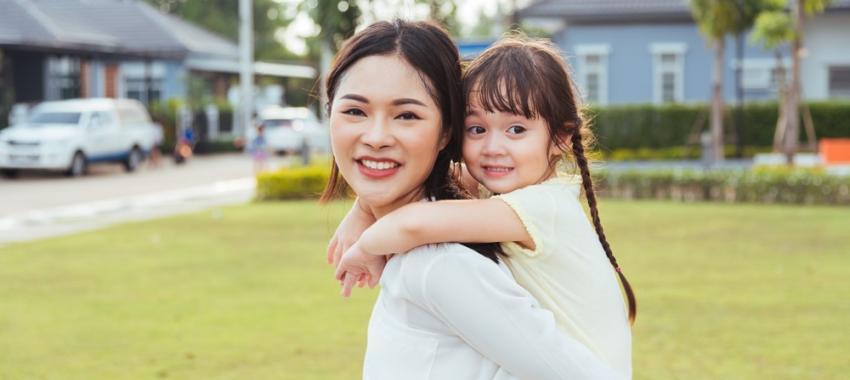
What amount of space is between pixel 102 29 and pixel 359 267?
4066 cm

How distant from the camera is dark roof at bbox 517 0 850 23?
34500 mm

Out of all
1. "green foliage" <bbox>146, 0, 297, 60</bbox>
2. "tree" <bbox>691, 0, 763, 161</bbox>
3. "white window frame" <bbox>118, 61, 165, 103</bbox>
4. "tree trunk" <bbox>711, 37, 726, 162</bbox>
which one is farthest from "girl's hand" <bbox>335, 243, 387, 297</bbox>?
"green foliage" <bbox>146, 0, 297, 60</bbox>

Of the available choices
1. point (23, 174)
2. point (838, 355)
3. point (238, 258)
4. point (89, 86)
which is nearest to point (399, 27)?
point (838, 355)

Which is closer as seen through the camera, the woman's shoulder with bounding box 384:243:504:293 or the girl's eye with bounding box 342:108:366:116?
the woman's shoulder with bounding box 384:243:504:293

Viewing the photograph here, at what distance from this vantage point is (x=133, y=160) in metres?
32.2

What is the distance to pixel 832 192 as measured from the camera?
19.0 meters

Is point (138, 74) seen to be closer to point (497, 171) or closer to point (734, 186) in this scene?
point (734, 186)

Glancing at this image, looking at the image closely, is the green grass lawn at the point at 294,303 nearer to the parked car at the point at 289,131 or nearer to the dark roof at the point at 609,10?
the dark roof at the point at 609,10

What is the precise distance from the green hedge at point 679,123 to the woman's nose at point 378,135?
30.4m

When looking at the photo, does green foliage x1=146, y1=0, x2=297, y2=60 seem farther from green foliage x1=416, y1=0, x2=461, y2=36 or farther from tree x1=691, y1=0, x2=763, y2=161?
green foliage x1=416, y1=0, x2=461, y2=36

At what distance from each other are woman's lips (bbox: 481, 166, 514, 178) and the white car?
88.8 ft

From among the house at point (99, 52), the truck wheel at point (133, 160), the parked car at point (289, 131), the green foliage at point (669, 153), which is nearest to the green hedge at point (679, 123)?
the green foliage at point (669, 153)

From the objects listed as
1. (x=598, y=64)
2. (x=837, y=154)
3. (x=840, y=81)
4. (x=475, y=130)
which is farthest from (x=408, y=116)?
(x=840, y=81)

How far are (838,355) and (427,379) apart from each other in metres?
6.14
